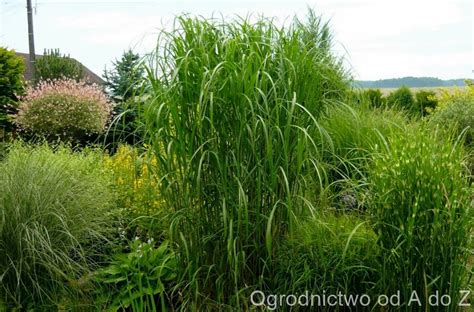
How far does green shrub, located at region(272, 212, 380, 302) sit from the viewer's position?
2680 mm

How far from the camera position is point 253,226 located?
2670 millimetres

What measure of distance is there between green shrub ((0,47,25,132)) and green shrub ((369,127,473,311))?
8.41 metres

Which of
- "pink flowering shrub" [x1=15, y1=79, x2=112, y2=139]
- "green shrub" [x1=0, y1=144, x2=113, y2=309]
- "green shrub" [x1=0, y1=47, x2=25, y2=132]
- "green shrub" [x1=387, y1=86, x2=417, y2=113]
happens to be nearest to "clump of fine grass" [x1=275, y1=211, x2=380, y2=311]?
"green shrub" [x1=0, y1=144, x2=113, y2=309]

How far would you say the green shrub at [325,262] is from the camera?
2.68 m

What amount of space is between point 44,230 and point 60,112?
22.3 ft

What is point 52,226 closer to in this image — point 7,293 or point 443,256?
point 7,293

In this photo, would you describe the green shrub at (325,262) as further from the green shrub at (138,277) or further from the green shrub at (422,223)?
the green shrub at (138,277)

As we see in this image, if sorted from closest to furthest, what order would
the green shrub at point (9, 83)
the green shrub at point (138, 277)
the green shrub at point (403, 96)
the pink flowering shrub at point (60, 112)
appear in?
the green shrub at point (138, 277)
the pink flowering shrub at point (60, 112)
the green shrub at point (9, 83)
the green shrub at point (403, 96)

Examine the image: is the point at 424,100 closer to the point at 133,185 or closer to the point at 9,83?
the point at 9,83

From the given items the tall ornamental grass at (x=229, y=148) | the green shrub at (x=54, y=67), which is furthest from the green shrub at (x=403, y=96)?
the tall ornamental grass at (x=229, y=148)

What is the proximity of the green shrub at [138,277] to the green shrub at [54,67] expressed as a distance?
454 inches

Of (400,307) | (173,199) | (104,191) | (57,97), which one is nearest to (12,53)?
(57,97)

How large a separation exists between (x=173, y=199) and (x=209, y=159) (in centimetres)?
33

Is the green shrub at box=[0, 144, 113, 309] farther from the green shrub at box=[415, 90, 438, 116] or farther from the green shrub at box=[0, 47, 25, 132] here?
the green shrub at box=[415, 90, 438, 116]
